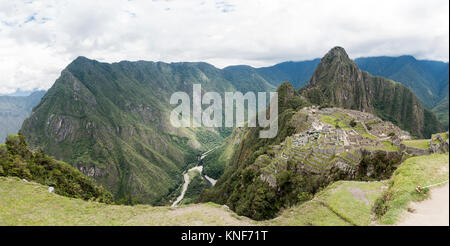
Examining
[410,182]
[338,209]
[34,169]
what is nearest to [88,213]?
[338,209]

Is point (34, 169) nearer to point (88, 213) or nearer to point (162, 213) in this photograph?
point (88, 213)

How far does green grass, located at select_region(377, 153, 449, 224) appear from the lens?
39.1ft

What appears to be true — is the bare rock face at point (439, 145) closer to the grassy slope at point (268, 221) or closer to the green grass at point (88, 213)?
the grassy slope at point (268, 221)

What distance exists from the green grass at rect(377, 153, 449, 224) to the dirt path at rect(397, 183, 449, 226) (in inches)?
13.7

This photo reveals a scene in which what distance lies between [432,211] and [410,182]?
3.11 m

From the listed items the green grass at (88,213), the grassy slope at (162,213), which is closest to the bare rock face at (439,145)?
the grassy slope at (162,213)

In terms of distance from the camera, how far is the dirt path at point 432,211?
33.9 feet

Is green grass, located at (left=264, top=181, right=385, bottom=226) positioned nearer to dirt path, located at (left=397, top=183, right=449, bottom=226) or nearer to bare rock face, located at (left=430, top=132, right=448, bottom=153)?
dirt path, located at (left=397, top=183, right=449, bottom=226)

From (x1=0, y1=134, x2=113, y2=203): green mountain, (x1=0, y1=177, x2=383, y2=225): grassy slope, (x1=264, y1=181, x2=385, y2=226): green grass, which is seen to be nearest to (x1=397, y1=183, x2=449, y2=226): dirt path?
(x1=264, y1=181, x2=385, y2=226): green grass

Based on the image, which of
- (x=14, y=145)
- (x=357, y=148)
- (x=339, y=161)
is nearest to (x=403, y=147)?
Result: (x=357, y=148)

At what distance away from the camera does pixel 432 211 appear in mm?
11109
